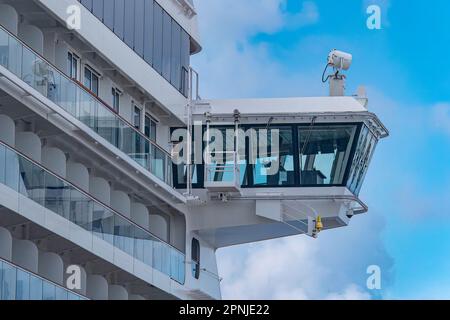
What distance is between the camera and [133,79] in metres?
52.7

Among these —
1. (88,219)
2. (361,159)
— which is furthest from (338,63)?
(88,219)

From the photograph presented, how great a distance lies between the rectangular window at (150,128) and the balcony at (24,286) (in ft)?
35.0

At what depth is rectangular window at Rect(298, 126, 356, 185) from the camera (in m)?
56.1

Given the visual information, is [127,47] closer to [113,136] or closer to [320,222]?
[113,136]

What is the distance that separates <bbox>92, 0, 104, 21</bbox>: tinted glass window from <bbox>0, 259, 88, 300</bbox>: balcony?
7.65 metres

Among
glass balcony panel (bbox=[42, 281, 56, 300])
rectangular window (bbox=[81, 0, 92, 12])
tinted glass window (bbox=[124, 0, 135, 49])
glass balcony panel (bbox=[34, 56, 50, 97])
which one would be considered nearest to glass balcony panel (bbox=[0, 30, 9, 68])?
glass balcony panel (bbox=[34, 56, 50, 97])

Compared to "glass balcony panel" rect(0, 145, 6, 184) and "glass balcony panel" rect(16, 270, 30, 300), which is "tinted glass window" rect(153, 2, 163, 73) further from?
"glass balcony panel" rect(16, 270, 30, 300)

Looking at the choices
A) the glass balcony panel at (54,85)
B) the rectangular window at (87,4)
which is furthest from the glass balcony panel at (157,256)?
the glass balcony panel at (54,85)

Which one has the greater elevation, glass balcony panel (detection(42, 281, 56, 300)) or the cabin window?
the cabin window

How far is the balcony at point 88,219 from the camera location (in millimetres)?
43781

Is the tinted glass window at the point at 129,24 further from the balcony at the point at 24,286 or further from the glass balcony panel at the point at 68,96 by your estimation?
the balcony at the point at 24,286
